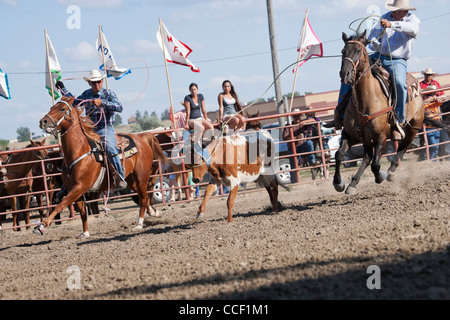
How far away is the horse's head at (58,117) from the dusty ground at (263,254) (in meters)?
1.74

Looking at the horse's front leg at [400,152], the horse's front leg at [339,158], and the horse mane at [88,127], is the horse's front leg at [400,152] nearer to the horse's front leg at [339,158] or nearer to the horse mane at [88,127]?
the horse's front leg at [339,158]

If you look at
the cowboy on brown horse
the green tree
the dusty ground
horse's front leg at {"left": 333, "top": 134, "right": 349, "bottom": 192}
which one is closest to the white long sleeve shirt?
the cowboy on brown horse

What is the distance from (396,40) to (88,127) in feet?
16.4

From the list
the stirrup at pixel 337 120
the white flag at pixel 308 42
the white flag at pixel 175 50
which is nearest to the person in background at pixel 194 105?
the stirrup at pixel 337 120

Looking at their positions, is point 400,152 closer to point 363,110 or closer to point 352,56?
point 363,110

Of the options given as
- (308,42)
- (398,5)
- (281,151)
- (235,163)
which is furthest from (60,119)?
(281,151)

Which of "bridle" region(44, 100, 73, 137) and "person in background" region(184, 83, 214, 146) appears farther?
"person in background" region(184, 83, 214, 146)

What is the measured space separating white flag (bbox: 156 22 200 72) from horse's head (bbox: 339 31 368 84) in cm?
666

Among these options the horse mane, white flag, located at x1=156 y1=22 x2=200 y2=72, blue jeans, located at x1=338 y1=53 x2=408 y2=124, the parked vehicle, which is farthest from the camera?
white flag, located at x1=156 y1=22 x2=200 y2=72

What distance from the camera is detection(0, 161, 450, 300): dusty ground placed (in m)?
4.18

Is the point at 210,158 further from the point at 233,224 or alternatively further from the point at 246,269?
the point at 246,269

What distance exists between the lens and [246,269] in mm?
4945

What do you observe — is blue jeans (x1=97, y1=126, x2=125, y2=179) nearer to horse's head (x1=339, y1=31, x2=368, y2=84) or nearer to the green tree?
horse's head (x1=339, y1=31, x2=368, y2=84)

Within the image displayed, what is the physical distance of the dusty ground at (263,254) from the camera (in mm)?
4184
